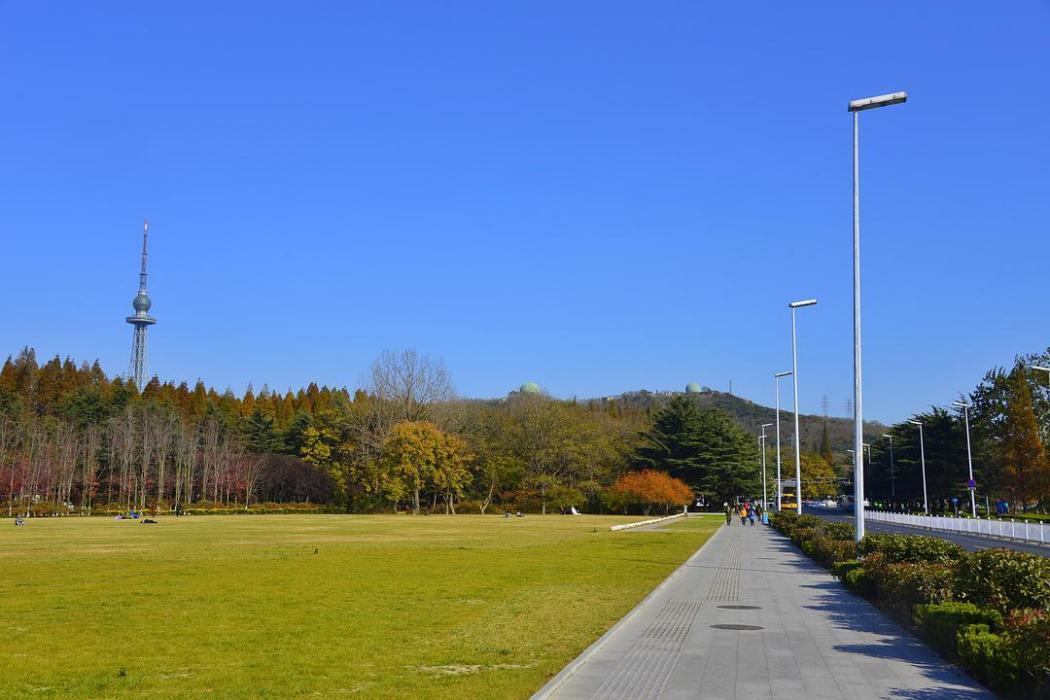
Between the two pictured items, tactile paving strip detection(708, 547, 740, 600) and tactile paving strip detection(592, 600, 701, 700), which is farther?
tactile paving strip detection(708, 547, 740, 600)

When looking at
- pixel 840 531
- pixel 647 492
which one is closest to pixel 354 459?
pixel 647 492

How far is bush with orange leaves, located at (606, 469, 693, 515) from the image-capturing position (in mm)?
90375

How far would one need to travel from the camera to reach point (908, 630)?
13.4 m

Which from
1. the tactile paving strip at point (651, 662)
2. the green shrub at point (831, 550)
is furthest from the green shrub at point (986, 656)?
the green shrub at point (831, 550)

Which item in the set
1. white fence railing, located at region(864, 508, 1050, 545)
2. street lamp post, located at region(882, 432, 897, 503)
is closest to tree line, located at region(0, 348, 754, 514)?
street lamp post, located at region(882, 432, 897, 503)

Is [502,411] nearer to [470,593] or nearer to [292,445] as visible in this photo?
[292,445]

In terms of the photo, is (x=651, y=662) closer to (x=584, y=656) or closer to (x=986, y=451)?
(x=584, y=656)

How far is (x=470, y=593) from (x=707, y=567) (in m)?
9.78

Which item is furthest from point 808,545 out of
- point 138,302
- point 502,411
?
point 138,302

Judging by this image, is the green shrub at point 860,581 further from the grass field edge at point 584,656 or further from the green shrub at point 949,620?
the green shrub at point 949,620

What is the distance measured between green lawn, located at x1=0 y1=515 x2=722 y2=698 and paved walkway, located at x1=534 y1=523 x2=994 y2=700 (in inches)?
24.3

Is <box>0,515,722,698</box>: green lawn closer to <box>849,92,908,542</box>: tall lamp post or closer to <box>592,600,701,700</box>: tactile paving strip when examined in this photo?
<box>592,600,701,700</box>: tactile paving strip

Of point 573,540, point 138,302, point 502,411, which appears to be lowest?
point 573,540

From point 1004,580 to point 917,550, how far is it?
18.9 feet
